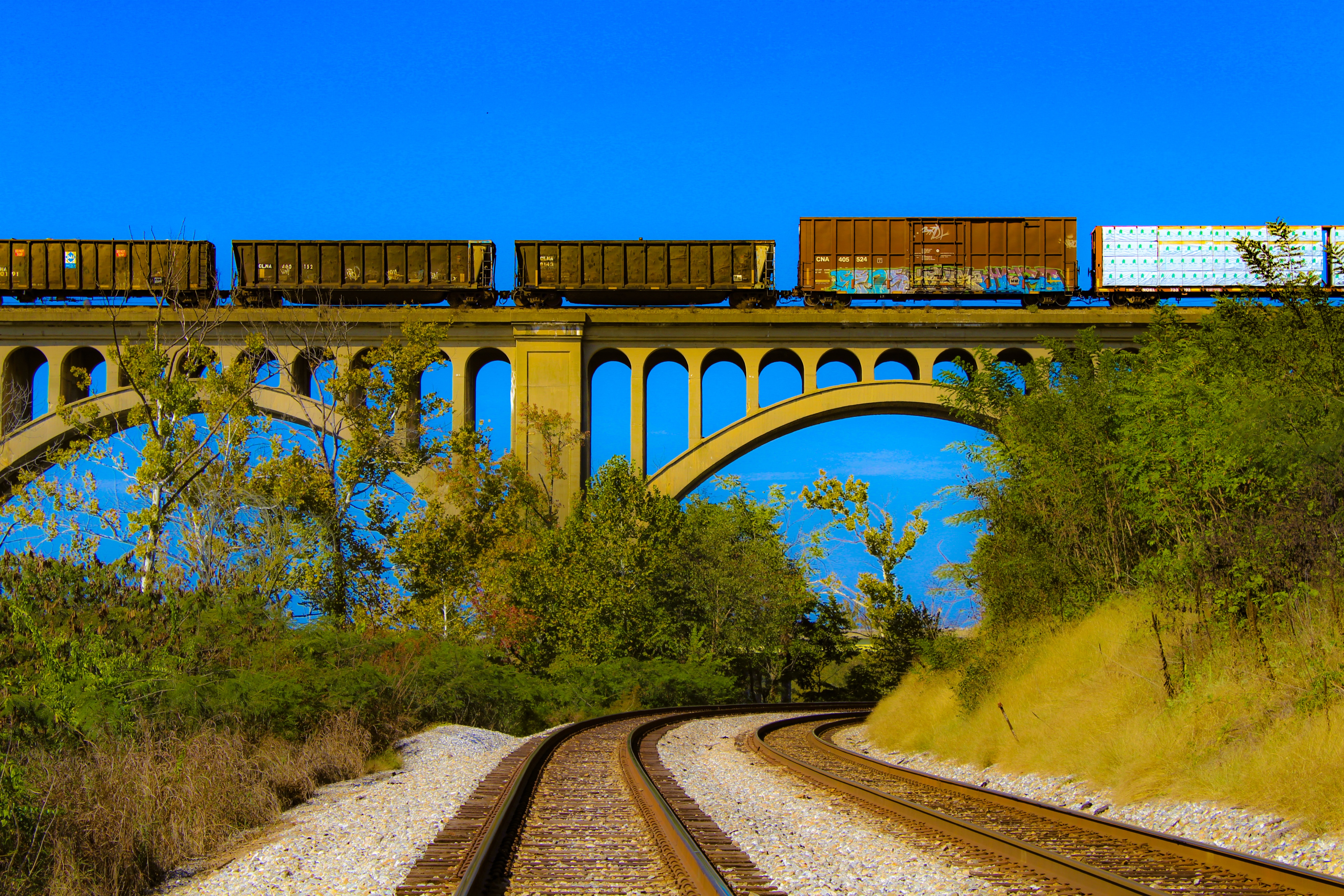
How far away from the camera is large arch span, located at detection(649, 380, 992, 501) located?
106ft

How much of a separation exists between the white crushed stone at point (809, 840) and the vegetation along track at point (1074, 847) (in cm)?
35

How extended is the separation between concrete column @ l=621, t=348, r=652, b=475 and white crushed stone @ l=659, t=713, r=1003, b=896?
66.1 feet

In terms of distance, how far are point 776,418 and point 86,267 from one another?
22301 mm

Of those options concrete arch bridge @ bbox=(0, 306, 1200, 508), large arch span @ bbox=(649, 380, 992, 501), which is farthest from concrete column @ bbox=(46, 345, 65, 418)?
large arch span @ bbox=(649, 380, 992, 501)

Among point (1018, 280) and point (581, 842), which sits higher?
point (1018, 280)

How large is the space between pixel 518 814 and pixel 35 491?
16256 mm

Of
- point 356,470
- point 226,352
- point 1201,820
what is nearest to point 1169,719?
point 1201,820

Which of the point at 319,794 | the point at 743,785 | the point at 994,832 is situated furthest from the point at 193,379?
the point at 994,832

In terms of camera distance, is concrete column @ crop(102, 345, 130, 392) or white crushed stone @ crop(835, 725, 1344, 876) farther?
concrete column @ crop(102, 345, 130, 392)

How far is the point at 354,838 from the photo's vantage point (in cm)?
698

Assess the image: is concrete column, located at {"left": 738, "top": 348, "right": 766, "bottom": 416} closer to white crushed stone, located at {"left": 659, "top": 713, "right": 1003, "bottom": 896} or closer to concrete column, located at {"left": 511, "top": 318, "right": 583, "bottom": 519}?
concrete column, located at {"left": 511, "top": 318, "right": 583, "bottom": 519}

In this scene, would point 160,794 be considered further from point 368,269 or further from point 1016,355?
point 1016,355

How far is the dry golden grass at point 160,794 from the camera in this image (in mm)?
6371

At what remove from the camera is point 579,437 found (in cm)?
3106
